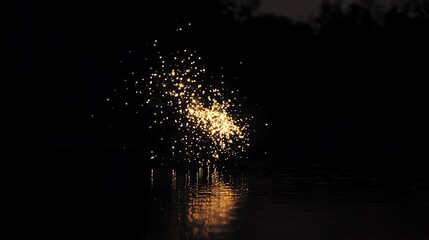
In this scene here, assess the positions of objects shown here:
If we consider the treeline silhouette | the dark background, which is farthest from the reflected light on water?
the treeline silhouette

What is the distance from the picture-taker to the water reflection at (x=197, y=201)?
14.7m

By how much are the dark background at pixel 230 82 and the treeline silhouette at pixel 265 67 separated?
0.26 feet

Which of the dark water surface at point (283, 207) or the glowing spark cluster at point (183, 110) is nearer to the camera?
the dark water surface at point (283, 207)

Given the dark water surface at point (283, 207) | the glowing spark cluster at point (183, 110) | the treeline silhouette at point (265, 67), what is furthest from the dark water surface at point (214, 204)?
the treeline silhouette at point (265, 67)

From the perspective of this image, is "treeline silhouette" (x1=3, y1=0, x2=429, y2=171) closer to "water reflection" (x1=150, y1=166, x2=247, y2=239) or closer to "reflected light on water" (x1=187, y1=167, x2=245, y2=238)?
"water reflection" (x1=150, y1=166, x2=247, y2=239)

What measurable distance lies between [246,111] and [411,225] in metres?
67.6

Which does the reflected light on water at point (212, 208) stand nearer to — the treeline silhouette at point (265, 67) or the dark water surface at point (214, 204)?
the dark water surface at point (214, 204)

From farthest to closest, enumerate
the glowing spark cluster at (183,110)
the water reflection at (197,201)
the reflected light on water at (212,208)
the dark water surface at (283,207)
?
the glowing spark cluster at (183,110)
the reflected light on water at (212,208)
the water reflection at (197,201)
the dark water surface at (283,207)

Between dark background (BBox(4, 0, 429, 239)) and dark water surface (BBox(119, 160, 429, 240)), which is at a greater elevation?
dark background (BBox(4, 0, 429, 239))

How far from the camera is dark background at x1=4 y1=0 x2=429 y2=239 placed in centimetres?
3571

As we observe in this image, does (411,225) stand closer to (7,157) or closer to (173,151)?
(7,157)

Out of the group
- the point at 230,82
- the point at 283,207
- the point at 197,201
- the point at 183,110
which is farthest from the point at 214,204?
the point at 230,82

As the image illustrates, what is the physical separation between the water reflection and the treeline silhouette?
54.0 ft

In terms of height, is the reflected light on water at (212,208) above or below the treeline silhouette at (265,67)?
below
